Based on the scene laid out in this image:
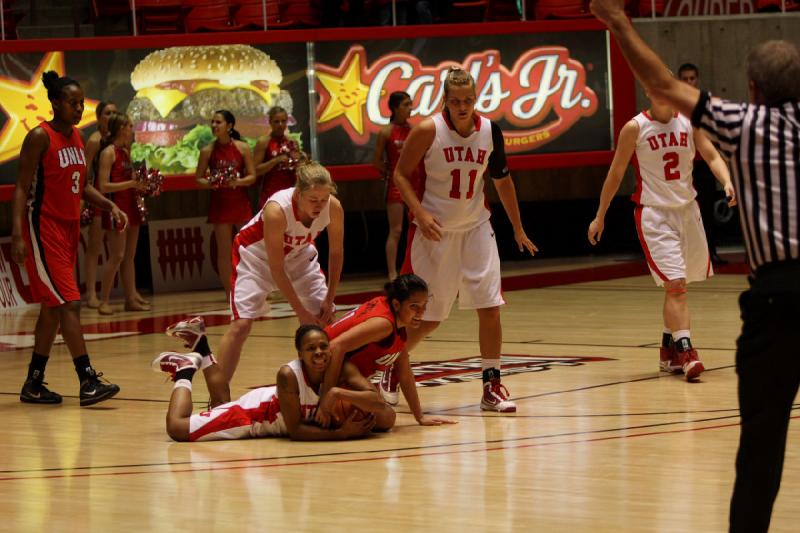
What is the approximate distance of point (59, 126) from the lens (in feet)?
29.6

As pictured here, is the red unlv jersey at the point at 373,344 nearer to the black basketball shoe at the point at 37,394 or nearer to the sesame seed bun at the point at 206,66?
the black basketball shoe at the point at 37,394

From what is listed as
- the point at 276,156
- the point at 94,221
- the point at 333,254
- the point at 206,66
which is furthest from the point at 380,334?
the point at 206,66

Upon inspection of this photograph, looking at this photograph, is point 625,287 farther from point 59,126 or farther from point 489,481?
point 489,481

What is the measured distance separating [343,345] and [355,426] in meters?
0.43

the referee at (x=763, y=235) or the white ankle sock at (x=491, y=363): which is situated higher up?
the referee at (x=763, y=235)

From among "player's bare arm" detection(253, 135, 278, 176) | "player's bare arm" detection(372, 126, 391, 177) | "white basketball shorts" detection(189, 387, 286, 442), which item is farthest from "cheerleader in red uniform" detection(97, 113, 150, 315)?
"white basketball shorts" detection(189, 387, 286, 442)

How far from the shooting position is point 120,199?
47.4 feet

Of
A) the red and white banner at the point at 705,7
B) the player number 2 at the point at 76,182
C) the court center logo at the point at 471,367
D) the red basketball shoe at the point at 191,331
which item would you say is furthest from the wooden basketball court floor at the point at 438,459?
the red and white banner at the point at 705,7

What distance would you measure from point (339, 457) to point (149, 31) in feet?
33.9

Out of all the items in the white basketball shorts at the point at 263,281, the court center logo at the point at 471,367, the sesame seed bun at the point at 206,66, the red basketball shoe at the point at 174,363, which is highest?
the sesame seed bun at the point at 206,66

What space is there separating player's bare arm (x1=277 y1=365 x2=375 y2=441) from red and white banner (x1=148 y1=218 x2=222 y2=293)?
938 centimetres

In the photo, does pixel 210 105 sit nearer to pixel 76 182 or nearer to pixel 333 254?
pixel 76 182

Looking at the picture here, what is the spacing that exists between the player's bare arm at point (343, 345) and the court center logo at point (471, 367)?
195 cm

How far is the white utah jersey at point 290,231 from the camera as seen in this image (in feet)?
25.9
